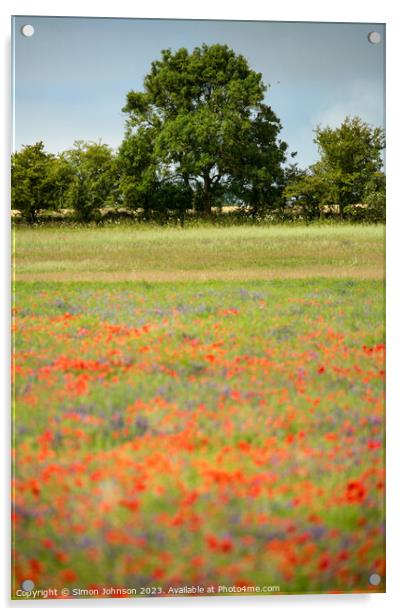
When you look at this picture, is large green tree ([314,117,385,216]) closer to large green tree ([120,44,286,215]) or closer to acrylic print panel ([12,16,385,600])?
acrylic print panel ([12,16,385,600])

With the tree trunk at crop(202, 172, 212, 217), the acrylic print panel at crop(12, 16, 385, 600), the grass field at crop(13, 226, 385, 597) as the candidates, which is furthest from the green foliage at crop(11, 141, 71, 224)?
the tree trunk at crop(202, 172, 212, 217)

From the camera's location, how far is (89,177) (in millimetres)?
5211

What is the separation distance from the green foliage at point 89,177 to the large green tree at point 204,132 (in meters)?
0.15

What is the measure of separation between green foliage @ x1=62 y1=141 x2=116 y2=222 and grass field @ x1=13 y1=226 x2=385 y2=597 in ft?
0.73

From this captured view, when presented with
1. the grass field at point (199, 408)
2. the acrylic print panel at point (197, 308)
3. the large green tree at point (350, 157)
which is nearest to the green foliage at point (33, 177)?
the acrylic print panel at point (197, 308)

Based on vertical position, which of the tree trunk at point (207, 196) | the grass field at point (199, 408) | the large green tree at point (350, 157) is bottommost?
the grass field at point (199, 408)

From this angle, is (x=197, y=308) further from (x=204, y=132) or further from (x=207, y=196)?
(x=204, y=132)

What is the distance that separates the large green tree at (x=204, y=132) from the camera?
511cm

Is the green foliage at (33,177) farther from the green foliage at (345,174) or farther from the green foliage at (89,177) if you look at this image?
the green foliage at (345,174)

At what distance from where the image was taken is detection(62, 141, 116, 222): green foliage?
16.8ft

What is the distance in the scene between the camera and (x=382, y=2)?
202 inches

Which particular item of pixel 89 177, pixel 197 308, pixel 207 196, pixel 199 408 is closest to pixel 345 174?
pixel 207 196

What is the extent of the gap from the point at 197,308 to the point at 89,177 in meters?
1.42
